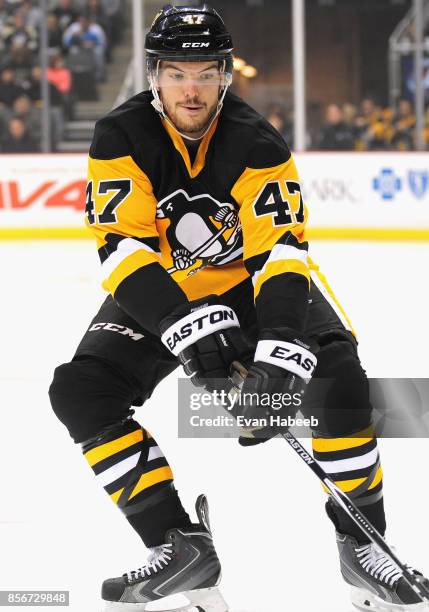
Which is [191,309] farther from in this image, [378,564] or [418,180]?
[418,180]

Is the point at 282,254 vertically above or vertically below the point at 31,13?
below

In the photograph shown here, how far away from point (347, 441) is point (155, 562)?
0.42 m

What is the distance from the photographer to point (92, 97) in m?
9.28

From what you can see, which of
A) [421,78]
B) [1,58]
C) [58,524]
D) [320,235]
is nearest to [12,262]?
[320,235]

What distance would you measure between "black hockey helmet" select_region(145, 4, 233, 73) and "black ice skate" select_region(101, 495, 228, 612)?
896 millimetres

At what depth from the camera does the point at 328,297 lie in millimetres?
2346

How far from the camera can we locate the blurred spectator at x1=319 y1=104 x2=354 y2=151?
8.78 metres

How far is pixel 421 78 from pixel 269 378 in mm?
7523

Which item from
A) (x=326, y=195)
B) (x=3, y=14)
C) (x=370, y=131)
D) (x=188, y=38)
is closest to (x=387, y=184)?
(x=326, y=195)

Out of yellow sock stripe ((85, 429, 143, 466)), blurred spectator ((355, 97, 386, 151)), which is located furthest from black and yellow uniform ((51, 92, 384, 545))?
blurred spectator ((355, 97, 386, 151))

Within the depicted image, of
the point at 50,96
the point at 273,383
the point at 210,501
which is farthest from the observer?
the point at 50,96

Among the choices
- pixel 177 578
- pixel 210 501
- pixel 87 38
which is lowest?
pixel 210 501

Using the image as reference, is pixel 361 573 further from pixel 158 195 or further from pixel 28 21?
pixel 28 21

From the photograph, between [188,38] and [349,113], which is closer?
[188,38]
